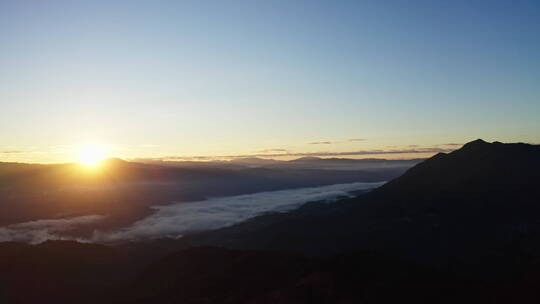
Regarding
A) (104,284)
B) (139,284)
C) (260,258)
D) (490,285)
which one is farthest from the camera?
(104,284)

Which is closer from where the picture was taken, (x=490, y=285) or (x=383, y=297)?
(x=383, y=297)

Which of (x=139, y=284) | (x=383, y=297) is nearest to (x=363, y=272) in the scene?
(x=383, y=297)

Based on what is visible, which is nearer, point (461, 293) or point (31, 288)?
point (461, 293)

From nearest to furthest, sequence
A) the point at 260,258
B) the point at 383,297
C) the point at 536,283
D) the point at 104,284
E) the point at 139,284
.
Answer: the point at 536,283 → the point at 383,297 → the point at 260,258 → the point at 139,284 → the point at 104,284

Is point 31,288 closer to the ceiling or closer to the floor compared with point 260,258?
closer to the floor

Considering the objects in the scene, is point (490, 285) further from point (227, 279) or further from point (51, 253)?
point (51, 253)

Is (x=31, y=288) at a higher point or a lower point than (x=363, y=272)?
lower

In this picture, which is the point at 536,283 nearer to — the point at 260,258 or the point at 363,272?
the point at 363,272

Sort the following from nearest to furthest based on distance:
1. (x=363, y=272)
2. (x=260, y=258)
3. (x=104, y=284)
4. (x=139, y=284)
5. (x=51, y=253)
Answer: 1. (x=363, y=272)
2. (x=260, y=258)
3. (x=139, y=284)
4. (x=104, y=284)
5. (x=51, y=253)

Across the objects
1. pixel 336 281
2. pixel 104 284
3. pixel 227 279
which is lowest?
pixel 104 284

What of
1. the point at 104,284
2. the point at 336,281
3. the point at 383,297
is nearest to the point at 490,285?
the point at 383,297
